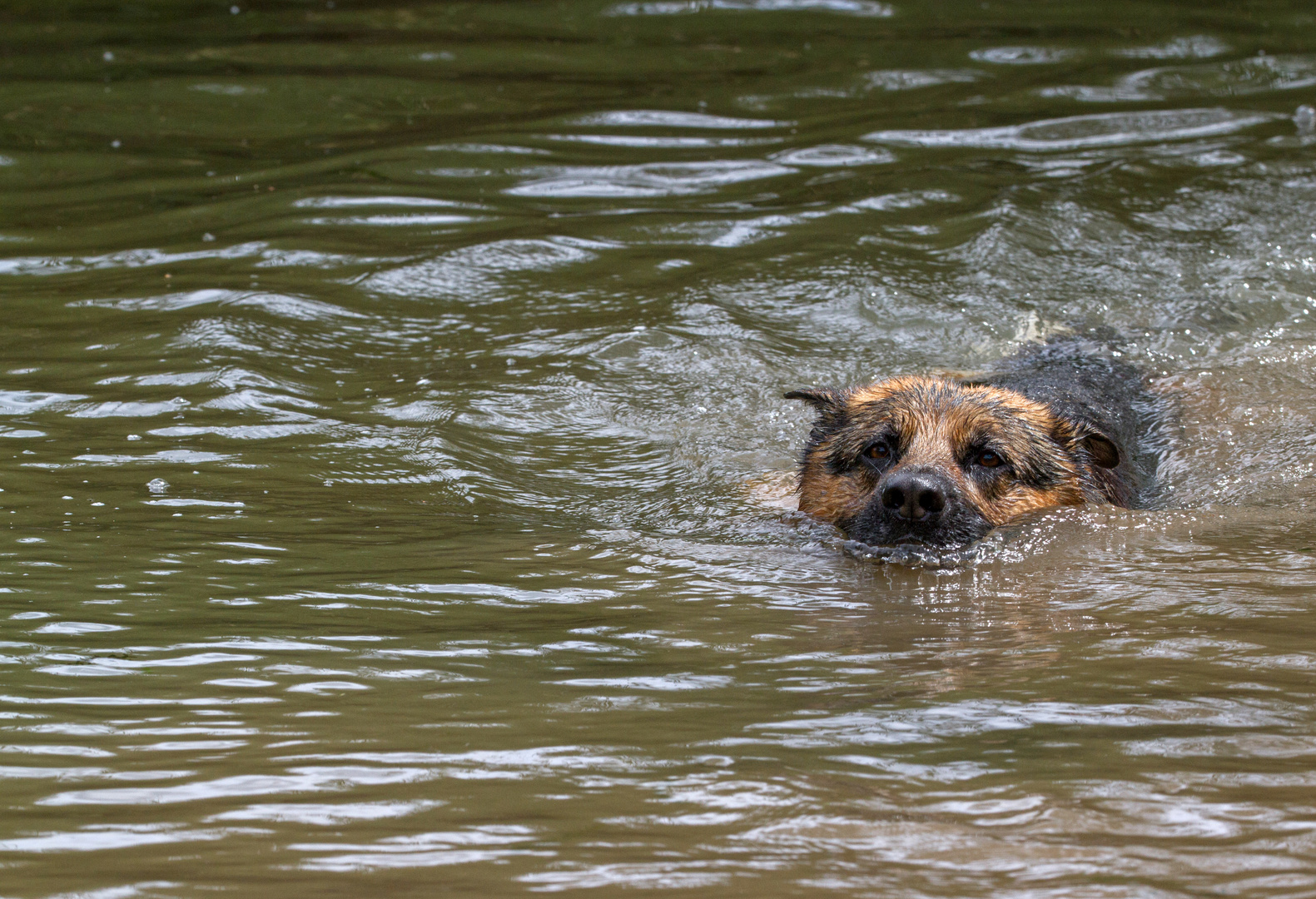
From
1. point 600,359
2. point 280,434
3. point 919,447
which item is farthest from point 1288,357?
point 280,434

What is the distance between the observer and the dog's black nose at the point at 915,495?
5.95m

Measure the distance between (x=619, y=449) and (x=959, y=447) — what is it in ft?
7.07

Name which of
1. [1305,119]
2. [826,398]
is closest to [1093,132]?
[1305,119]

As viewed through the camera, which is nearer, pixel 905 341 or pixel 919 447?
pixel 919 447

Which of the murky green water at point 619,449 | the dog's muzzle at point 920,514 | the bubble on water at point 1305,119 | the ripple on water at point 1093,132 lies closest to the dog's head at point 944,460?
the dog's muzzle at point 920,514

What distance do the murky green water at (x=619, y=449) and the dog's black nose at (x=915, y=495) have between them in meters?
0.32

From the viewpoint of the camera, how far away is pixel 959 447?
6457mm

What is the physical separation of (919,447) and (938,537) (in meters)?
0.54

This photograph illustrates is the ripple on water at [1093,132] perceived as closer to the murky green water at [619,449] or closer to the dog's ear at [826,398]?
the murky green water at [619,449]

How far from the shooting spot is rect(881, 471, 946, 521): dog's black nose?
19.5 ft

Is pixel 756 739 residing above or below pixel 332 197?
below

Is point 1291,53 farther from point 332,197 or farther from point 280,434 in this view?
point 280,434

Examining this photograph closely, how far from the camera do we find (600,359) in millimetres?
8711

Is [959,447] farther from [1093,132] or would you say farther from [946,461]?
[1093,132]
